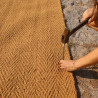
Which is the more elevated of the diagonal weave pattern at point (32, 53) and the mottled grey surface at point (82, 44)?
the diagonal weave pattern at point (32, 53)

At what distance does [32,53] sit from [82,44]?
2.02ft

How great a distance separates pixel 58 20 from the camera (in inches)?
73.8

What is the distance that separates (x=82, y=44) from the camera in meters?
1.55

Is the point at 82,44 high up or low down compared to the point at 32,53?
down

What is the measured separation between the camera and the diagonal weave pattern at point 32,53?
1.16m

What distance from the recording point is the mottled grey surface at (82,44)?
118cm

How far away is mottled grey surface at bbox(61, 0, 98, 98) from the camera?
1.18 metres

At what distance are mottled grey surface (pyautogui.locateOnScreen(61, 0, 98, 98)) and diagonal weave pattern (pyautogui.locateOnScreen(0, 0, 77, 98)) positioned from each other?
0.10 metres

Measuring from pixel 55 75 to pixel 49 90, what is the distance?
0.17 metres

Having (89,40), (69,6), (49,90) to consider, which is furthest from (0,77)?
(69,6)

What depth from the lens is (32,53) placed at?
4.71ft

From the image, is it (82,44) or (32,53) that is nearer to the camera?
(32,53)

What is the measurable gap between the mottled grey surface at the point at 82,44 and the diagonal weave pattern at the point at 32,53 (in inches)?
3.8

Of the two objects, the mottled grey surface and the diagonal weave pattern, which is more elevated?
the diagonal weave pattern
